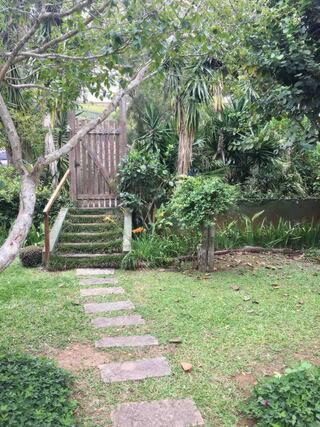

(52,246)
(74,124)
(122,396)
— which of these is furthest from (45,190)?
(122,396)

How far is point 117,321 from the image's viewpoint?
4074 mm

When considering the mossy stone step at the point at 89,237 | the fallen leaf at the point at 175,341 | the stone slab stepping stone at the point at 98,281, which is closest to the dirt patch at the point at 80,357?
the fallen leaf at the point at 175,341

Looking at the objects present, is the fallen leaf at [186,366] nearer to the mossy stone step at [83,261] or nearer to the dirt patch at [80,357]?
the dirt patch at [80,357]

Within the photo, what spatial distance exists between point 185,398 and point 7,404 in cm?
111

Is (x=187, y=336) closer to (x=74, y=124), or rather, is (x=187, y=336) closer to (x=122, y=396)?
(x=122, y=396)

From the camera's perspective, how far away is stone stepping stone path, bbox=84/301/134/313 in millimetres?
4383

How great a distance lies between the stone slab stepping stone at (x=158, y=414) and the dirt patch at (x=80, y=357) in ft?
2.08

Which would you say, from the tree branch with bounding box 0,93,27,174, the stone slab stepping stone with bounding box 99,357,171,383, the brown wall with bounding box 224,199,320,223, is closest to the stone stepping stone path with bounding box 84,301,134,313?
the stone slab stepping stone with bounding box 99,357,171,383

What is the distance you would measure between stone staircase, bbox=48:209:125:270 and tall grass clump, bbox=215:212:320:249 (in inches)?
72.9

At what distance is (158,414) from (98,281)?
308 cm

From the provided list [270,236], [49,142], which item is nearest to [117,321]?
[270,236]

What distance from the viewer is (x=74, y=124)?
8109 millimetres

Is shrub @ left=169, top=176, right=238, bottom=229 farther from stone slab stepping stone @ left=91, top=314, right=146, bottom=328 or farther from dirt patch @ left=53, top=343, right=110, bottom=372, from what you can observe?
dirt patch @ left=53, top=343, right=110, bottom=372

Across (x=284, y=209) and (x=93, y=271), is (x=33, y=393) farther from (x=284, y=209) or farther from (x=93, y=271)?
(x=284, y=209)
